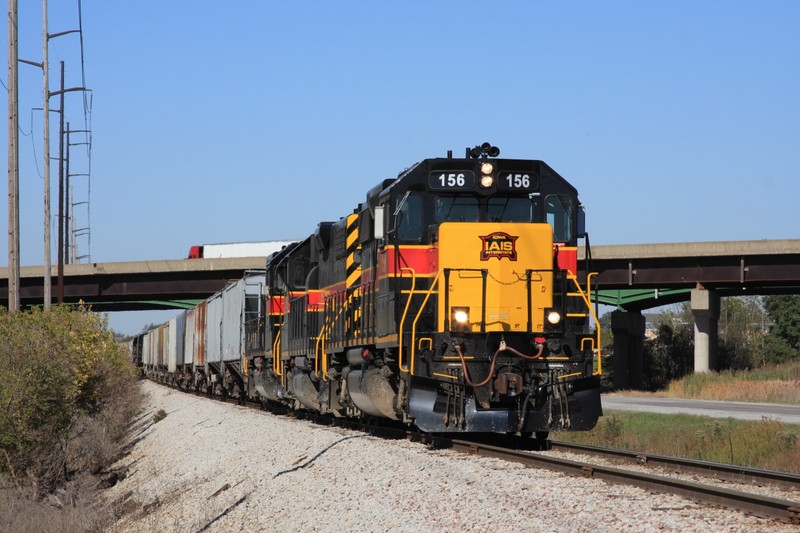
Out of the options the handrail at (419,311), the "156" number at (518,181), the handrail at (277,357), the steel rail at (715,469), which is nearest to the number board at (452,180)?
the "156" number at (518,181)

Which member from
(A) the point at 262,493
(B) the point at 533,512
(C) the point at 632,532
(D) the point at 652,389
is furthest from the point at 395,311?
(D) the point at 652,389

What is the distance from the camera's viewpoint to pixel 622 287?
4628cm

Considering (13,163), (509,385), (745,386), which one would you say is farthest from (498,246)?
(745,386)

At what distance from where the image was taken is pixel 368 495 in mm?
10375

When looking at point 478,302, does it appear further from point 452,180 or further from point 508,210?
point 452,180

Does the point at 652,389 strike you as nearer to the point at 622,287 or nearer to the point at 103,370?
the point at 622,287

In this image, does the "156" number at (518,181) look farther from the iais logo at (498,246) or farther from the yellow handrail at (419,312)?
the yellow handrail at (419,312)

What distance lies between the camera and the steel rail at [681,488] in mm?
7788

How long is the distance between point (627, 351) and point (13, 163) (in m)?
Answer: 35.5

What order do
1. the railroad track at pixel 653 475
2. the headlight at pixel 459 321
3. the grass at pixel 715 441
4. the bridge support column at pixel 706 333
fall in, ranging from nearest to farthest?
the railroad track at pixel 653 475 → the headlight at pixel 459 321 → the grass at pixel 715 441 → the bridge support column at pixel 706 333

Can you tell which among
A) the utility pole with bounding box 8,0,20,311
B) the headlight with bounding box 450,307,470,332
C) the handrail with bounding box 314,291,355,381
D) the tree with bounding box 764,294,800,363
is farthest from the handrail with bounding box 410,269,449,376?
the tree with bounding box 764,294,800,363

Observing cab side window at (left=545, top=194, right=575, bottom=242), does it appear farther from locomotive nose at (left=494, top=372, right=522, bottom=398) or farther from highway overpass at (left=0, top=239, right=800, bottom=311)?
highway overpass at (left=0, top=239, right=800, bottom=311)

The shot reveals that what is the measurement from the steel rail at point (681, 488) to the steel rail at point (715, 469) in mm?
1084

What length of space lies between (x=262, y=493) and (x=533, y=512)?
14.6 ft
